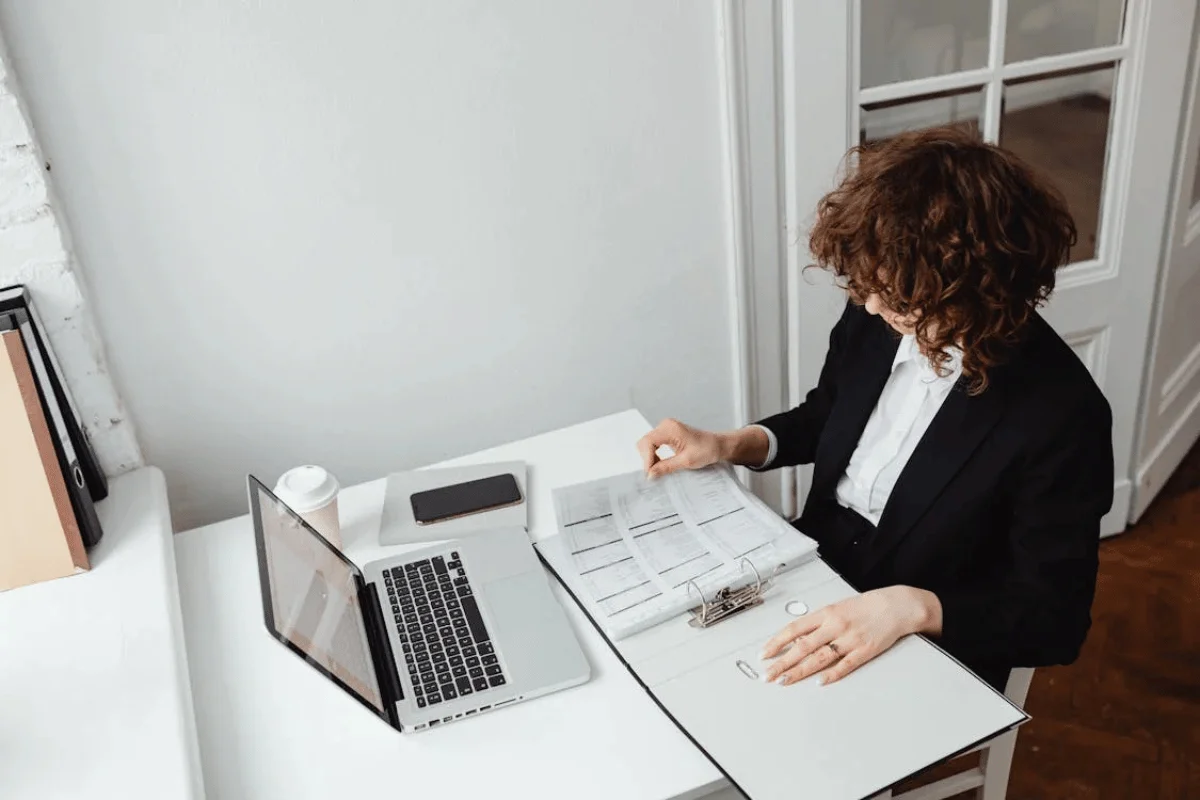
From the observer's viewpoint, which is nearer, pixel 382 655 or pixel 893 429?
pixel 382 655

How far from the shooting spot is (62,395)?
4.90 feet

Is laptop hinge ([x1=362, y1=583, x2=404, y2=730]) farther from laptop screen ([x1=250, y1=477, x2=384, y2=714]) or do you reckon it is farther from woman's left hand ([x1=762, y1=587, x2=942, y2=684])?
woman's left hand ([x1=762, y1=587, x2=942, y2=684])

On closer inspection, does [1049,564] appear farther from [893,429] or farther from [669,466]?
[669,466]

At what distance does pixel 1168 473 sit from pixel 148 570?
7.61 ft

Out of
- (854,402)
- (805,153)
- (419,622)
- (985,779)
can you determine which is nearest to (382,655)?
(419,622)

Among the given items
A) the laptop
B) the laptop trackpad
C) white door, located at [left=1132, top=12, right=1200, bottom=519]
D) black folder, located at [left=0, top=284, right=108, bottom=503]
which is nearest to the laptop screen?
the laptop

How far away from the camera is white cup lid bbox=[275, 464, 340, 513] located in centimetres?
144

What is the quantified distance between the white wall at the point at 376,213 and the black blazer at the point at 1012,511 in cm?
75

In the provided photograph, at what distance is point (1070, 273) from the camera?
2156mm

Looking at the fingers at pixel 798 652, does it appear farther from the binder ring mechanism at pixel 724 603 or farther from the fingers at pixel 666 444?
the fingers at pixel 666 444

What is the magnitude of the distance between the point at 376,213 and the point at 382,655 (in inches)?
30.4

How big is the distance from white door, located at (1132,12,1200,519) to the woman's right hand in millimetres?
1275

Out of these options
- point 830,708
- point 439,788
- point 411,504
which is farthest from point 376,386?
point 830,708

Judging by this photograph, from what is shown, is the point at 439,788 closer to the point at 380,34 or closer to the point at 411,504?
the point at 411,504
